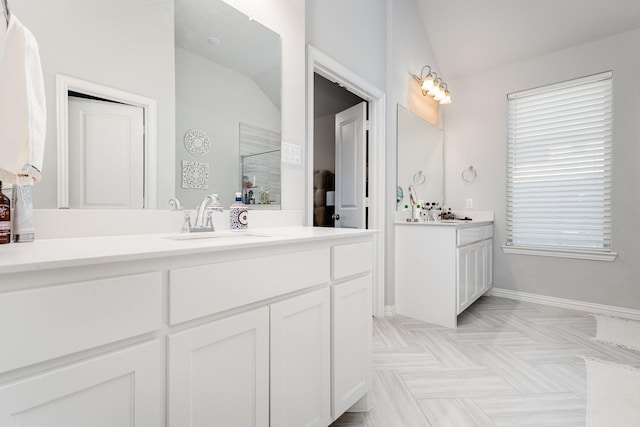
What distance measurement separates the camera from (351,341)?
1398 millimetres

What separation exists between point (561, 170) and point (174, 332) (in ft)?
12.5

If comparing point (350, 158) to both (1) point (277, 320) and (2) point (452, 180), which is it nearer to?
(2) point (452, 180)

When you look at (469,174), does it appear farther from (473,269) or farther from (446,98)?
(473,269)

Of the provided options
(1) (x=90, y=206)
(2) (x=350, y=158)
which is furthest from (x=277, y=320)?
(2) (x=350, y=158)

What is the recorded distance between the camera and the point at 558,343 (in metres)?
2.34

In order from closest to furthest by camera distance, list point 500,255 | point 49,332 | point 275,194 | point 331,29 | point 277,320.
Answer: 1. point 49,332
2. point 277,320
3. point 275,194
4. point 331,29
5. point 500,255

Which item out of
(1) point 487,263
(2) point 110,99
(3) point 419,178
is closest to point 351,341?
(2) point 110,99

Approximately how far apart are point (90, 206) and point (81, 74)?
0.46m

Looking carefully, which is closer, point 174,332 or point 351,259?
point 174,332

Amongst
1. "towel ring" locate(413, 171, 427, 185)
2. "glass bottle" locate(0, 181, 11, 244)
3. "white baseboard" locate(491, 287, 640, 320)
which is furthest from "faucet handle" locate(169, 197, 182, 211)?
"white baseboard" locate(491, 287, 640, 320)

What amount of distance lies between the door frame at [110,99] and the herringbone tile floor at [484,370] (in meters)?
1.40

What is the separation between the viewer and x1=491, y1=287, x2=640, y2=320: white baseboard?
2.87m

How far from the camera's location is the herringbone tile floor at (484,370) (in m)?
1.53

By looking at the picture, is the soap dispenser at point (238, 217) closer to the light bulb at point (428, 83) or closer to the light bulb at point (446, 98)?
the light bulb at point (428, 83)
